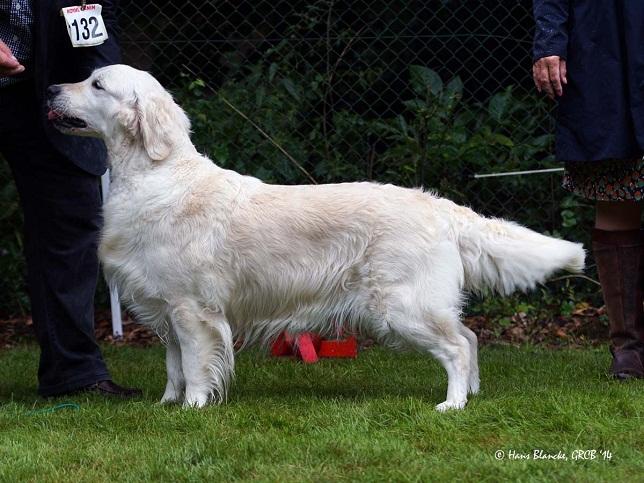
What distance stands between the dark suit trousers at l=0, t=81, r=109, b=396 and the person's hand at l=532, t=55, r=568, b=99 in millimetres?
1899

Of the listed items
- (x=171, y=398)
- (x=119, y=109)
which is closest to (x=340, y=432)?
Answer: (x=171, y=398)

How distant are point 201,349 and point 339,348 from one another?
1.39 m

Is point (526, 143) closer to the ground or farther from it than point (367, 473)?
farther from it

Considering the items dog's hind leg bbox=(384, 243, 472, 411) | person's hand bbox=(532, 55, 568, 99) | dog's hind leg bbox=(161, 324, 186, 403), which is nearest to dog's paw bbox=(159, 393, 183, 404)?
dog's hind leg bbox=(161, 324, 186, 403)

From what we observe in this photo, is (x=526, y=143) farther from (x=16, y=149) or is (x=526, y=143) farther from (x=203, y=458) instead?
(x=203, y=458)

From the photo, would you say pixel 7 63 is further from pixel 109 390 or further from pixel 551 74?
pixel 551 74

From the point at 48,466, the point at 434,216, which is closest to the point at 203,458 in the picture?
the point at 48,466

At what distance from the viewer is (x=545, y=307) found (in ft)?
20.7

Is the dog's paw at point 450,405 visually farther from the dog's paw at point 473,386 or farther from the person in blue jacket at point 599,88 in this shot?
the person in blue jacket at point 599,88

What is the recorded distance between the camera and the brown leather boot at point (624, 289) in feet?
14.6

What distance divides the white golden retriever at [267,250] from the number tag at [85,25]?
0.17 meters

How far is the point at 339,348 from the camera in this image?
5.37m

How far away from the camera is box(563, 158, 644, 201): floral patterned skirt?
4301 mm

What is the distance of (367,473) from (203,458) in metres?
0.53
